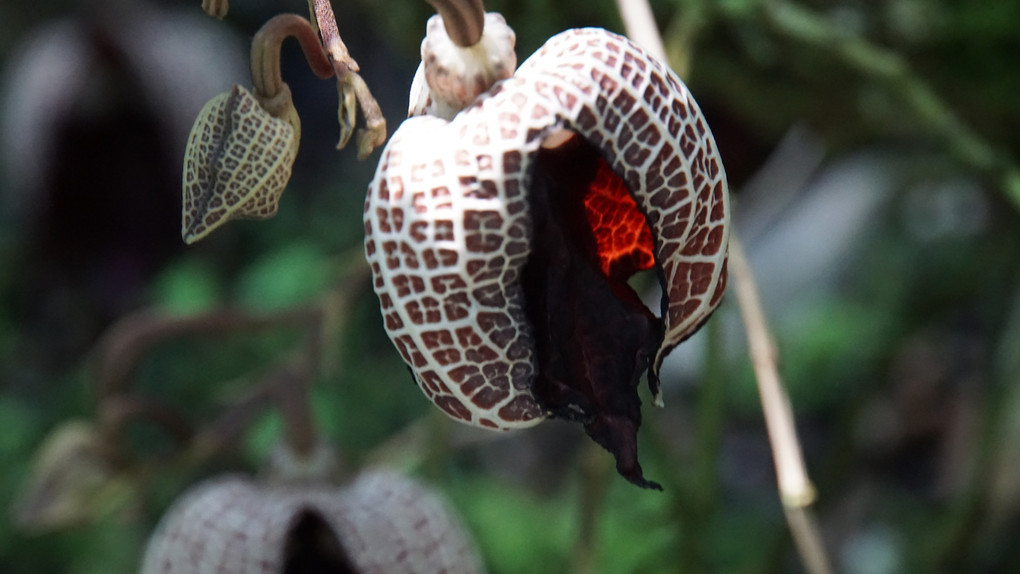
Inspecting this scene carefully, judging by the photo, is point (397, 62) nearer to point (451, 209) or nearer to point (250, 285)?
point (250, 285)

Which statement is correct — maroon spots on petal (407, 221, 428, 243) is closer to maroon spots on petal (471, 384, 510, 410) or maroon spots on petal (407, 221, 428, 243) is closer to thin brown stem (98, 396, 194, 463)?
maroon spots on petal (471, 384, 510, 410)

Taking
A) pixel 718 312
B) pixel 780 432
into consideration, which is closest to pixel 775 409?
pixel 780 432

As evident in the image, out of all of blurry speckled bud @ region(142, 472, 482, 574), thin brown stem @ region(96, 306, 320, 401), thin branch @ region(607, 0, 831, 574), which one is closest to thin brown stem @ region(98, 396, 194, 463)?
thin brown stem @ region(96, 306, 320, 401)

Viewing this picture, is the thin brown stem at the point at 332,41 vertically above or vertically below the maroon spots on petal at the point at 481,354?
above

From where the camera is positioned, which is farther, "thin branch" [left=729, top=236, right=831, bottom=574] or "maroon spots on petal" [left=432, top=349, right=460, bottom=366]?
"thin branch" [left=729, top=236, right=831, bottom=574]

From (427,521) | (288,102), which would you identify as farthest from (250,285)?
(288,102)

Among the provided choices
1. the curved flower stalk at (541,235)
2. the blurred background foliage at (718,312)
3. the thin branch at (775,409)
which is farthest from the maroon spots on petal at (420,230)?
the blurred background foliage at (718,312)

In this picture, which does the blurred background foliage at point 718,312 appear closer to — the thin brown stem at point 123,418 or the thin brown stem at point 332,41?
the thin brown stem at point 123,418

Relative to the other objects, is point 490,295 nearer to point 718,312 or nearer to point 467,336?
point 467,336
